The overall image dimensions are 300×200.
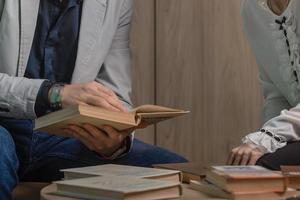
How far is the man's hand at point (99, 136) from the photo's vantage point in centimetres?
124

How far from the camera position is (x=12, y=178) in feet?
4.05

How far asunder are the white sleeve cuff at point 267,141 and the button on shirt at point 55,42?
0.50 meters

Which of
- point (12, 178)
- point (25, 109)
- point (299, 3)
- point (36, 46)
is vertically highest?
point (299, 3)

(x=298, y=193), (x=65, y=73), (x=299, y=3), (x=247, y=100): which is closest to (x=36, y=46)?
(x=65, y=73)

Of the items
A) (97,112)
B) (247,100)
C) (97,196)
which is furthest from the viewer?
(247,100)

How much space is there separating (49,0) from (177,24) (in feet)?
2.79

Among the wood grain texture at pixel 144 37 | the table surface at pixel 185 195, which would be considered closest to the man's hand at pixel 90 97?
the table surface at pixel 185 195

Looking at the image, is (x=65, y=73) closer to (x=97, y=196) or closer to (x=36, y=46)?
(x=36, y=46)

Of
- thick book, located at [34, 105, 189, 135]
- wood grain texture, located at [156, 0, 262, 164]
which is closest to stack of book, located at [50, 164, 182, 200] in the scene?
thick book, located at [34, 105, 189, 135]

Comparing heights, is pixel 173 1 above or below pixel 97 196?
above

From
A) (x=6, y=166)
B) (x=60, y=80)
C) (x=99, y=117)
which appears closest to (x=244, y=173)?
(x=99, y=117)

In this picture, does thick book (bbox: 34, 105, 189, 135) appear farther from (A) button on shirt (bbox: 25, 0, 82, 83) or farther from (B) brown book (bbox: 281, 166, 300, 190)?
(A) button on shirt (bbox: 25, 0, 82, 83)

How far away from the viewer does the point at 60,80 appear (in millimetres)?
A: 1534

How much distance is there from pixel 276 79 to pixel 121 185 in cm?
88
